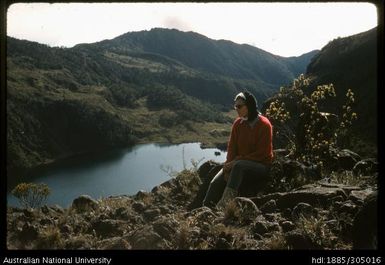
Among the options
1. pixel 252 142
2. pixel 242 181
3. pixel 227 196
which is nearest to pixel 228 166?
pixel 242 181

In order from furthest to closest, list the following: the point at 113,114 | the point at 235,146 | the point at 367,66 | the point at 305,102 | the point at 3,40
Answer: the point at 113,114 < the point at 367,66 < the point at 305,102 < the point at 235,146 < the point at 3,40

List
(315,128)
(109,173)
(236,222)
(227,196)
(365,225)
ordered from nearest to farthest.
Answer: (365,225) < (236,222) < (227,196) < (315,128) < (109,173)

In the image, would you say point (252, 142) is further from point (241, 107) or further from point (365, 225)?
point (365, 225)

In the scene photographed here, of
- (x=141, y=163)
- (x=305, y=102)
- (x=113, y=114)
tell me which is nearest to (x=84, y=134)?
(x=113, y=114)

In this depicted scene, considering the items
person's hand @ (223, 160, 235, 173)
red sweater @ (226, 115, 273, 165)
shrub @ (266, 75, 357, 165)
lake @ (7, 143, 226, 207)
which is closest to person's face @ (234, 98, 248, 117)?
red sweater @ (226, 115, 273, 165)

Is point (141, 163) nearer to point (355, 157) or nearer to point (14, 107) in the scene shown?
point (14, 107)

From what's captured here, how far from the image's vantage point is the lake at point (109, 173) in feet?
284

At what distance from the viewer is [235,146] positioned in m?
7.50

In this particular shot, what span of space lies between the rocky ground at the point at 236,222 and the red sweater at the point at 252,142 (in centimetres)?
64

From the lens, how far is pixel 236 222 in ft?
18.5

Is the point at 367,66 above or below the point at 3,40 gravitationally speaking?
above

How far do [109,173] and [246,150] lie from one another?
103171mm
